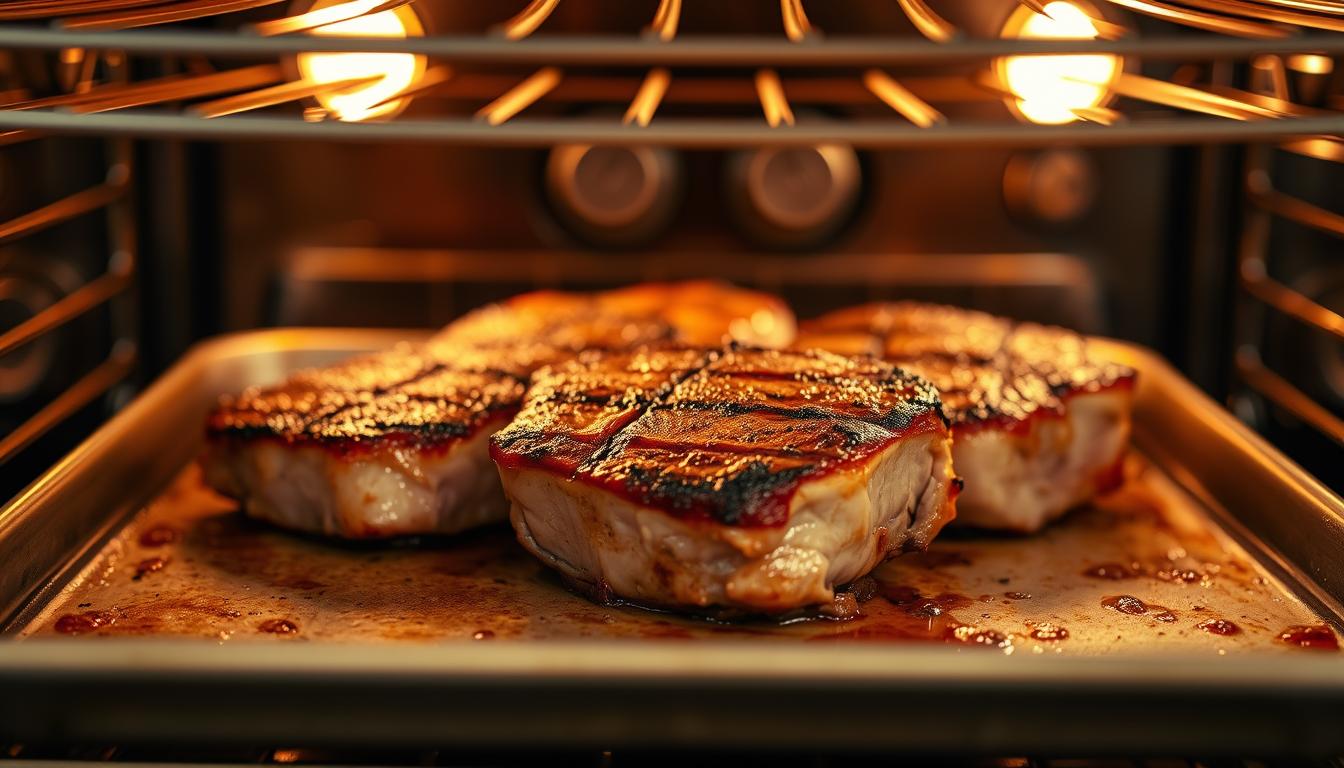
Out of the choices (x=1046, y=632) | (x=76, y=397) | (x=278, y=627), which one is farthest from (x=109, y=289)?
(x=1046, y=632)

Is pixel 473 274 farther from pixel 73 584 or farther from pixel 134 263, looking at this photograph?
pixel 73 584

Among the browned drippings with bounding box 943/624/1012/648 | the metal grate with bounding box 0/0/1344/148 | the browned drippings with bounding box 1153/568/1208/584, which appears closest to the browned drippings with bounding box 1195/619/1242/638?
the browned drippings with bounding box 1153/568/1208/584

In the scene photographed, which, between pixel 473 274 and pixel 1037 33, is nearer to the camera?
pixel 1037 33

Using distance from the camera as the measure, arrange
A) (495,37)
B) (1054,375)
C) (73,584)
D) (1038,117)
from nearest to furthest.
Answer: (495,37), (73,584), (1054,375), (1038,117)

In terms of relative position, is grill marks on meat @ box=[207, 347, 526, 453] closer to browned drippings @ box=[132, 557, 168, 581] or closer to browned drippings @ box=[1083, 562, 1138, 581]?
browned drippings @ box=[132, 557, 168, 581]

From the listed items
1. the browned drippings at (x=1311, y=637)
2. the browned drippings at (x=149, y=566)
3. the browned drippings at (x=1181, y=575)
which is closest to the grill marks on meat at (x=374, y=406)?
the browned drippings at (x=149, y=566)

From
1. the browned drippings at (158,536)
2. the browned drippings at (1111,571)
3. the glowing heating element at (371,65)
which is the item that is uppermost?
the glowing heating element at (371,65)

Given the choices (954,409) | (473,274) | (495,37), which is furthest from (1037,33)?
(495,37)

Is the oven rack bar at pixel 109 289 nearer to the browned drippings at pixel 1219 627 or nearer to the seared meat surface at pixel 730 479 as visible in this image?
the seared meat surface at pixel 730 479
